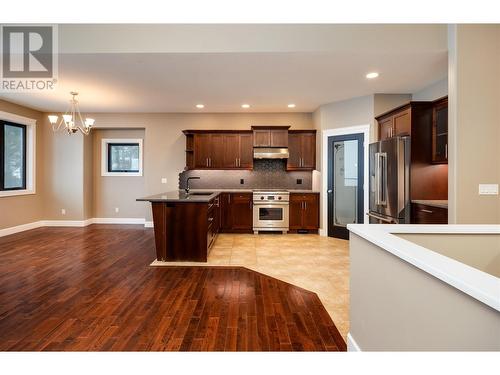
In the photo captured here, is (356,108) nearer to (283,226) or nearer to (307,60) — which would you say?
(307,60)

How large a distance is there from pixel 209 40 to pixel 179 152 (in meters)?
3.56

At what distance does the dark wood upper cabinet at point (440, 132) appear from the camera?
11.7 ft

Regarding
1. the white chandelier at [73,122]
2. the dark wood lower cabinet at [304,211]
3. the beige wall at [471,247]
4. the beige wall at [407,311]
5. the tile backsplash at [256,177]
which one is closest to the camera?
the beige wall at [407,311]

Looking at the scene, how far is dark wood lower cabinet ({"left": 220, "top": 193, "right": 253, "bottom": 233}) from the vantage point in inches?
232

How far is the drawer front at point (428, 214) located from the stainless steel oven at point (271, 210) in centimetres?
260

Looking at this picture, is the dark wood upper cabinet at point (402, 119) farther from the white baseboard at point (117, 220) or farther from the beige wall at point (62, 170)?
the beige wall at point (62, 170)

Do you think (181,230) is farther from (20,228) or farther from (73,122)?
(20,228)

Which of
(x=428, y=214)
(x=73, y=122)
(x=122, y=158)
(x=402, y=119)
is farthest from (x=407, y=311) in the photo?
(x=122, y=158)

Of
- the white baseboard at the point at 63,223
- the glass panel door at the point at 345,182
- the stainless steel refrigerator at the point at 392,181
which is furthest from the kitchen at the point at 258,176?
the white baseboard at the point at 63,223

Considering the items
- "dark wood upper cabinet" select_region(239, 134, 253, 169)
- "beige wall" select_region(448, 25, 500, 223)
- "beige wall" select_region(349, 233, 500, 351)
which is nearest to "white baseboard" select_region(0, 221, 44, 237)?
"dark wood upper cabinet" select_region(239, 134, 253, 169)

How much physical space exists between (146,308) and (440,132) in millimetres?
4161
